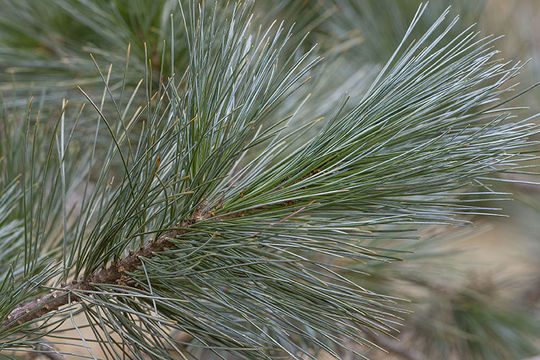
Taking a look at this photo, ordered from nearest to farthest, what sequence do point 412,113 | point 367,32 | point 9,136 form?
point 412,113 < point 9,136 < point 367,32

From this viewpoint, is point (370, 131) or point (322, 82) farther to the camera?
point (322, 82)

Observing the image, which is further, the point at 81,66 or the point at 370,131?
the point at 81,66

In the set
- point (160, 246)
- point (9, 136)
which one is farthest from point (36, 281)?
point (9, 136)

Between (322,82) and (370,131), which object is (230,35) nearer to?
(370,131)

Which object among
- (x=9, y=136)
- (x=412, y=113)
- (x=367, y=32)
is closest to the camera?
(x=412, y=113)

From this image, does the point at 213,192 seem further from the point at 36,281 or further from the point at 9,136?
the point at 9,136

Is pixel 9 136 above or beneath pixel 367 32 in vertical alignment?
beneath

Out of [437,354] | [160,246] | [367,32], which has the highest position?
[367,32]

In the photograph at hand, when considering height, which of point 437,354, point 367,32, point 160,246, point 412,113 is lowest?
point 437,354

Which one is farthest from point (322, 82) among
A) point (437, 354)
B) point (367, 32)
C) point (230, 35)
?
point (437, 354)
